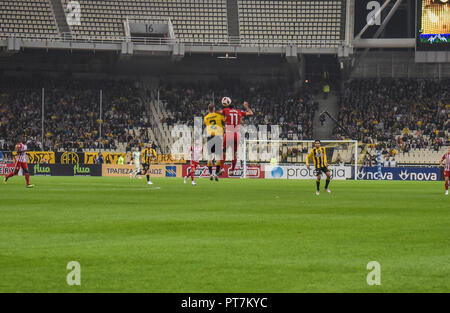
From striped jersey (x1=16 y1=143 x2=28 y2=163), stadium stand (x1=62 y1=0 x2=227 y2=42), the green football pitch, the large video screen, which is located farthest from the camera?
stadium stand (x1=62 y1=0 x2=227 y2=42)

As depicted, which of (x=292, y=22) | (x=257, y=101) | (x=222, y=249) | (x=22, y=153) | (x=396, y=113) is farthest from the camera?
(x=257, y=101)

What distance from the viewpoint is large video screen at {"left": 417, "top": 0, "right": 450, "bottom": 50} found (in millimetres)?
51906

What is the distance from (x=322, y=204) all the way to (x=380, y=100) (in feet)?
148

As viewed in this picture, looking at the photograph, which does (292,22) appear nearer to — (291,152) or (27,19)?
(291,152)

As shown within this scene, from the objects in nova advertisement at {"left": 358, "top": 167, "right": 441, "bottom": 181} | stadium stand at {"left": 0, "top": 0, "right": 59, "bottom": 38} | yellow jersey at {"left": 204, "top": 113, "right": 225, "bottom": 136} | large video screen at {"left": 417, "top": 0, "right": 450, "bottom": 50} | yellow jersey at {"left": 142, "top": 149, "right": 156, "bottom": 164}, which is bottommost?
nova advertisement at {"left": 358, "top": 167, "right": 441, "bottom": 181}

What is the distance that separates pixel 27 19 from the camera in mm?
61250

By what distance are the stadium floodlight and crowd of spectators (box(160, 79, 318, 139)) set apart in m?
4.11

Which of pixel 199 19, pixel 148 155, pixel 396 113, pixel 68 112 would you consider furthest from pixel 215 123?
pixel 199 19

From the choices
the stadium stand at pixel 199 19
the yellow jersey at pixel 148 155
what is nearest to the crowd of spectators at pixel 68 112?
the stadium stand at pixel 199 19

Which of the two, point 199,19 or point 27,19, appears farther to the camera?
point 199,19

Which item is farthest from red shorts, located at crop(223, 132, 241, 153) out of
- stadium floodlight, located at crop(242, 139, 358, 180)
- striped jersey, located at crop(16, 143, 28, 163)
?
stadium floodlight, located at crop(242, 139, 358, 180)

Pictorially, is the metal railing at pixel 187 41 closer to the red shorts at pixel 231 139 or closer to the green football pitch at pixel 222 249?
the red shorts at pixel 231 139

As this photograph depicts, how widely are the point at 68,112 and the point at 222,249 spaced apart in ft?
178

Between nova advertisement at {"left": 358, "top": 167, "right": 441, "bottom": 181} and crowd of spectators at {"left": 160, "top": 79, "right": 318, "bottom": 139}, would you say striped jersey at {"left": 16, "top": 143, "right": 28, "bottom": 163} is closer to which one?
nova advertisement at {"left": 358, "top": 167, "right": 441, "bottom": 181}
